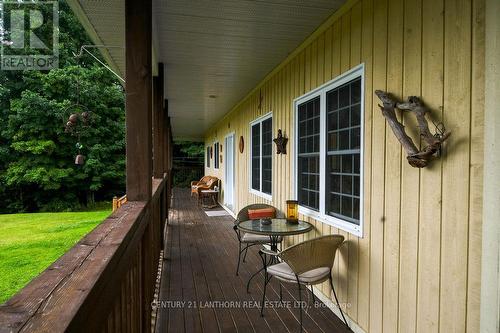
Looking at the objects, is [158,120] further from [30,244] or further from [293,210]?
[30,244]

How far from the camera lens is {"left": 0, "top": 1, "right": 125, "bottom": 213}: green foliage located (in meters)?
13.7

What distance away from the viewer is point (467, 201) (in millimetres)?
1589

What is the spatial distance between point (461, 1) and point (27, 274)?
6699 mm

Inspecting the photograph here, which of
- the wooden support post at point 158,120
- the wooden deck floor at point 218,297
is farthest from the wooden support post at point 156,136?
the wooden deck floor at point 218,297

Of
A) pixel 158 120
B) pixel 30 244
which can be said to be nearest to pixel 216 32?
pixel 158 120

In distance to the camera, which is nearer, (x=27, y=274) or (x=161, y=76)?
(x=161, y=76)

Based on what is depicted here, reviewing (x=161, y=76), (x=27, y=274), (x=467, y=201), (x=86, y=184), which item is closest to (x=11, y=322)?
(x=467, y=201)

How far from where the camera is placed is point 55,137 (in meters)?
14.3

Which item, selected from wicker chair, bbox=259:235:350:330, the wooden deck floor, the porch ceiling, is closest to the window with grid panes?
the porch ceiling

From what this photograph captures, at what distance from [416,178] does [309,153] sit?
164 centimetres

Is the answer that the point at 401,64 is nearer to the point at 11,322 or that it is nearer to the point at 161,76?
the point at 11,322

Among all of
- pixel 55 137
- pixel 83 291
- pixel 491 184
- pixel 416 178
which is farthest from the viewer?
pixel 55 137

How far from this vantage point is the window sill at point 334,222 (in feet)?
8.34

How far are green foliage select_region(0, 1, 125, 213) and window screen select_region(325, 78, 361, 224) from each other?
12.8 m
